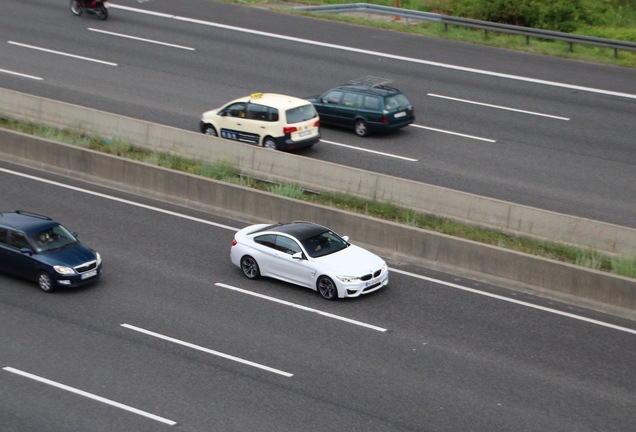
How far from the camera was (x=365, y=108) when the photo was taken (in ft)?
95.8

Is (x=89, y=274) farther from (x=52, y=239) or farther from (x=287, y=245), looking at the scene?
(x=287, y=245)

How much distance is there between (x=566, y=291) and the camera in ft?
67.2

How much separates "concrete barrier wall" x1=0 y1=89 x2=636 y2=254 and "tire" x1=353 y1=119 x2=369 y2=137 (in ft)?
13.0

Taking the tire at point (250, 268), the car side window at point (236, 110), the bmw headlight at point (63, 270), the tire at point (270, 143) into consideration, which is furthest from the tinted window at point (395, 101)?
the bmw headlight at point (63, 270)

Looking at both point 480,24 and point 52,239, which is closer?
point 52,239

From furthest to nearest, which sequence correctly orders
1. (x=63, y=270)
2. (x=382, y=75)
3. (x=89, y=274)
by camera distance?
(x=382, y=75) < (x=89, y=274) < (x=63, y=270)

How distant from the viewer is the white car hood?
2011cm

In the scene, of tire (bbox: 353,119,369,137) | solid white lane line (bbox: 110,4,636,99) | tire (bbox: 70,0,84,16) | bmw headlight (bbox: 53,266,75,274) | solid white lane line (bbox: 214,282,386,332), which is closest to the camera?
solid white lane line (bbox: 214,282,386,332)

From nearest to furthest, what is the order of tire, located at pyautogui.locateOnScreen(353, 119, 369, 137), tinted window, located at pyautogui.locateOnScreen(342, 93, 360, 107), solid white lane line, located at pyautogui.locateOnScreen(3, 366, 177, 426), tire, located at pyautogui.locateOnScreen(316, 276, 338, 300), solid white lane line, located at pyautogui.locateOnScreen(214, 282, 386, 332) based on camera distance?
solid white lane line, located at pyautogui.locateOnScreen(3, 366, 177, 426)
solid white lane line, located at pyautogui.locateOnScreen(214, 282, 386, 332)
tire, located at pyautogui.locateOnScreen(316, 276, 338, 300)
tire, located at pyautogui.locateOnScreen(353, 119, 369, 137)
tinted window, located at pyautogui.locateOnScreen(342, 93, 360, 107)

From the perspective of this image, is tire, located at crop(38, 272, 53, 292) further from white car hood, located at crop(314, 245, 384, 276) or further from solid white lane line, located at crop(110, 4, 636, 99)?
solid white lane line, located at crop(110, 4, 636, 99)

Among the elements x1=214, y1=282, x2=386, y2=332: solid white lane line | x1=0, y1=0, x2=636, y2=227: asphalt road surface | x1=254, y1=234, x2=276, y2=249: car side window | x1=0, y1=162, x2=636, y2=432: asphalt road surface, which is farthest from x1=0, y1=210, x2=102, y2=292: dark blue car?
x1=0, y1=0, x2=636, y2=227: asphalt road surface

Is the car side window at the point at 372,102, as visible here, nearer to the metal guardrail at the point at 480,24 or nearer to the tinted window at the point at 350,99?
the tinted window at the point at 350,99

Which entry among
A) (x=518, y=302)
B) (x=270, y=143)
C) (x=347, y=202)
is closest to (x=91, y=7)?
(x=270, y=143)

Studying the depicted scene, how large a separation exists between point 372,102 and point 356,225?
7.09 m
